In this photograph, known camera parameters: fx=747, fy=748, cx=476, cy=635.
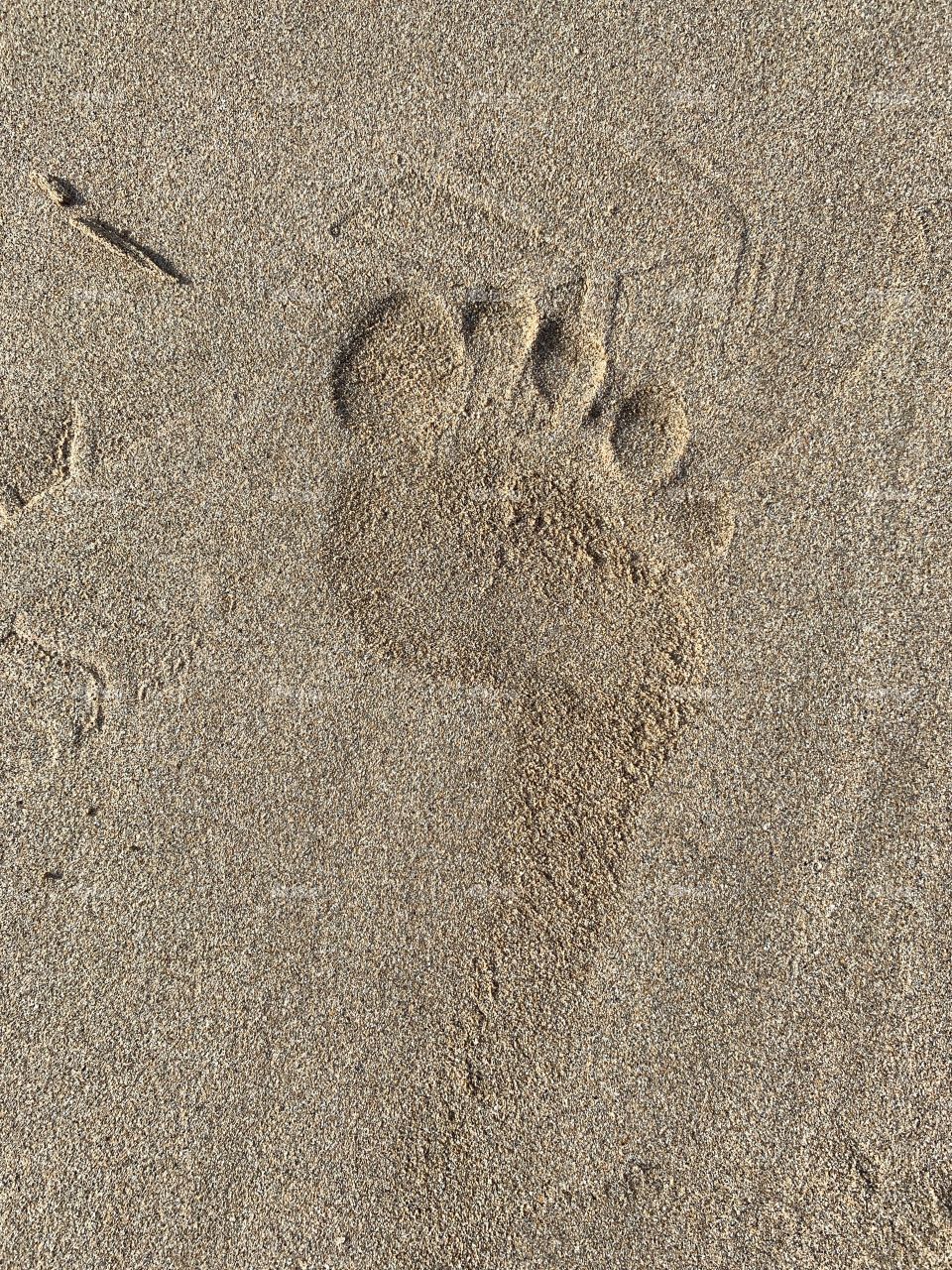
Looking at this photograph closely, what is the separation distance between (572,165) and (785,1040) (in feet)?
6.24

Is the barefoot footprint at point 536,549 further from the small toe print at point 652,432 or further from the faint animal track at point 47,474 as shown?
the faint animal track at point 47,474

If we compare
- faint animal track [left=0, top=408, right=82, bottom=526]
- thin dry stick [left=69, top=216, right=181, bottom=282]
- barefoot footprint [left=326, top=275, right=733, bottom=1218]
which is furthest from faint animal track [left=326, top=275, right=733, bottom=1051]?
faint animal track [left=0, top=408, right=82, bottom=526]

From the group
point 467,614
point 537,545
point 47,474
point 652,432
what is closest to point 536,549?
point 537,545

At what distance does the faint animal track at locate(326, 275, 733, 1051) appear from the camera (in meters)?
1.60

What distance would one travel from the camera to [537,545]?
5.28 feet

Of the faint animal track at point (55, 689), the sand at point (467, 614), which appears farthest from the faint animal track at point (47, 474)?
the faint animal track at point (55, 689)

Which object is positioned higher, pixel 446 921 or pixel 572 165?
pixel 572 165

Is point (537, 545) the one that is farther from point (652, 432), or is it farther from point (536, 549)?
point (652, 432)

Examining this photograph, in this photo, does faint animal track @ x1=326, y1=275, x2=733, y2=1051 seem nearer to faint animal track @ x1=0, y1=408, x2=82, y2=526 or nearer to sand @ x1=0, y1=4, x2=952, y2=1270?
sand @ x1=0, y1=4, x2=952, y2=1270

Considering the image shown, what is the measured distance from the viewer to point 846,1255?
1541 mm

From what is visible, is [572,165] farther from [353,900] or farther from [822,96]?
[353,900]

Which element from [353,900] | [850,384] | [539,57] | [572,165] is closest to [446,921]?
[353,900]

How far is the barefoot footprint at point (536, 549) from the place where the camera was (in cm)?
160

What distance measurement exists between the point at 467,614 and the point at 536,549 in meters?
0.21
